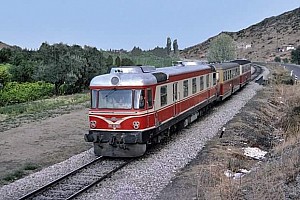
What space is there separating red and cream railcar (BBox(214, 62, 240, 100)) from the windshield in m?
14.3

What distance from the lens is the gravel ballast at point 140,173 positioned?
11617 millimetres

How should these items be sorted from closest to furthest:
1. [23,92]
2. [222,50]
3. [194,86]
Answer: [194,86], [23,92], [222,50]

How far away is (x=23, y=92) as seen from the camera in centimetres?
4159

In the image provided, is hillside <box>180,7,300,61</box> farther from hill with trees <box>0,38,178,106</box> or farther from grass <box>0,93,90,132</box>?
grass <box>0,93,90,132</box>

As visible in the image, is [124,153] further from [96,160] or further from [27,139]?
[27,139]

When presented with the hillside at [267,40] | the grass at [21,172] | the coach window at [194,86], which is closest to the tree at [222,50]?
the hillside at [267,40]

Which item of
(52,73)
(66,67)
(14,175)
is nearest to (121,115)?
(14,175)

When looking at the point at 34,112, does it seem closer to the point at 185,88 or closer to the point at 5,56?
the point at 185,88

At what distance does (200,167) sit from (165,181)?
151 centimetres

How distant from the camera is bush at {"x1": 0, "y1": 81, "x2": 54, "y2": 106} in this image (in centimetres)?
4019

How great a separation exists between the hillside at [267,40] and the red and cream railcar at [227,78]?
8754 centimetres

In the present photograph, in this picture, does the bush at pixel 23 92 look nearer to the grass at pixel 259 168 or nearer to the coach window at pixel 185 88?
the coach window at pixel 185 88

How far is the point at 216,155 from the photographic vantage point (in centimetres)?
1516

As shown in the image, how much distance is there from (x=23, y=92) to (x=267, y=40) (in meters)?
123
